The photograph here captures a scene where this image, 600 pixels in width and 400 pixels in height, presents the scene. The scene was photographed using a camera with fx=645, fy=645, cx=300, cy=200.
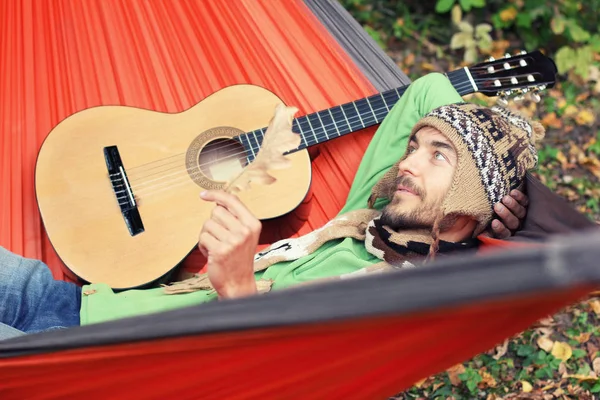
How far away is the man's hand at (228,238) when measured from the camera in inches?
38.8

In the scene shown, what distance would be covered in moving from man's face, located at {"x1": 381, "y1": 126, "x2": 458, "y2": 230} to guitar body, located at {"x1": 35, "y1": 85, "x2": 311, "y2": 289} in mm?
318

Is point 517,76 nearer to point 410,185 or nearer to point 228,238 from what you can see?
point 410,185

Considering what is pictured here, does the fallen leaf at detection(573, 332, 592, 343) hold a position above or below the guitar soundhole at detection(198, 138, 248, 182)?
below

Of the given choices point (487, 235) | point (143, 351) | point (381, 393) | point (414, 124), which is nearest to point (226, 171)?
point (414, 124)

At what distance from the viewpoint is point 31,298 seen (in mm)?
1391

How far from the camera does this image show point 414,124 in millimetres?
1631

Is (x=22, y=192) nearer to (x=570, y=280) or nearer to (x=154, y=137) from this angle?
(x=154, y=137)

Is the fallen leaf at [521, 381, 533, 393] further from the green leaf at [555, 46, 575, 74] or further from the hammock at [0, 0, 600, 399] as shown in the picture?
the green leaf at [555, 46, 575, 74]

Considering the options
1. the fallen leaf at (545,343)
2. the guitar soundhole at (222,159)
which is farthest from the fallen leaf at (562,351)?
the guitar soundhole at (222,159)

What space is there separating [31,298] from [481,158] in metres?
1.02

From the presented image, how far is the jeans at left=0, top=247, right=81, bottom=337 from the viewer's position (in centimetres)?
136

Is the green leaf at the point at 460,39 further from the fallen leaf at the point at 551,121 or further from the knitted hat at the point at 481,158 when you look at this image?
the knitted hat at the point at 481,158

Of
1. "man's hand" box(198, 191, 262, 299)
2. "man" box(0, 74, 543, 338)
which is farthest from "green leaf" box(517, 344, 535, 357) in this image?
"man's hand" box(198, 191, 262, 299)

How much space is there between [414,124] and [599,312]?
0.92 meters
